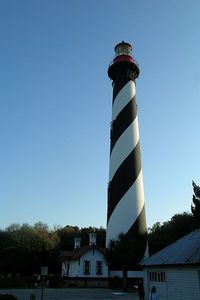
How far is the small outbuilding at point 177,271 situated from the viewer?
16125 millimetres

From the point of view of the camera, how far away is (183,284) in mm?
17125

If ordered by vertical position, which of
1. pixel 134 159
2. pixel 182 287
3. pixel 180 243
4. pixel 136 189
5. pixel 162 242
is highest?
pixel 134 159

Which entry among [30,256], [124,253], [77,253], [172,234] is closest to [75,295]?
[124,253]

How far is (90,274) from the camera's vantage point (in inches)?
1489

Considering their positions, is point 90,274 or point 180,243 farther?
point 90,274

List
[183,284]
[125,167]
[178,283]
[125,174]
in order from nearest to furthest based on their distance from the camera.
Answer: [183,284] < [178,283] < [125,174] < [125,167]

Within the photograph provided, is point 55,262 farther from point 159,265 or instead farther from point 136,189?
point 159,265

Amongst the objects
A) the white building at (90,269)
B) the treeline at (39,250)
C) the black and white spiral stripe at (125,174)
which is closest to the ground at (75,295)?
the black and white spiral stripe at (125,174)

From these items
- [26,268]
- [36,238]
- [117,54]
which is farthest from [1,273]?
[117,54]

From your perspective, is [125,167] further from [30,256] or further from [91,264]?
[30,256]

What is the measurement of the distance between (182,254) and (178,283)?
1.45 m

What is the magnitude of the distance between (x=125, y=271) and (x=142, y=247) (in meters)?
2.96

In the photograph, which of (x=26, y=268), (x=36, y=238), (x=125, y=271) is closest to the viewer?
(x=125, y=271)

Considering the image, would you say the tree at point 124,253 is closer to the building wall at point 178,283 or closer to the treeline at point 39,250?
the building wall at point 178,283
